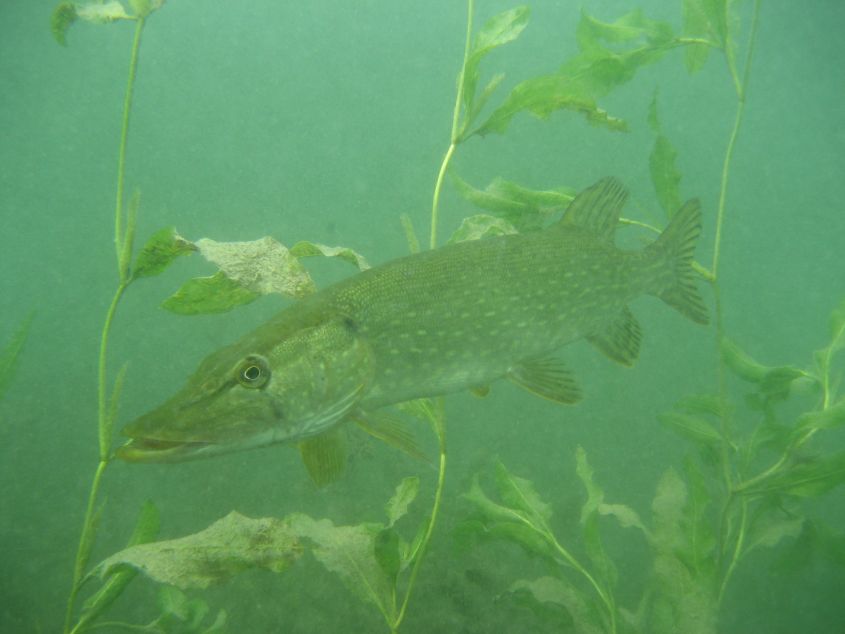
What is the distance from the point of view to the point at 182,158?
1889 cm

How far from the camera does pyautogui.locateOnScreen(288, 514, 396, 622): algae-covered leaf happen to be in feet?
7.63

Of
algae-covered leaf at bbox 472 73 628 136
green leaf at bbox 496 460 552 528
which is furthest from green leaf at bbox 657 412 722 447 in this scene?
algae-covered leaf at bbox 472 73 628 136

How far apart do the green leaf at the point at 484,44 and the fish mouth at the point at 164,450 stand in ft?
6.81

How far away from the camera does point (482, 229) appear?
10.3 ft

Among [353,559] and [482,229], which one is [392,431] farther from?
[482,229]

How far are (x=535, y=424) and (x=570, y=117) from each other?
14.3 meters

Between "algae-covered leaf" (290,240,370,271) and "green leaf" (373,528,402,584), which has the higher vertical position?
"algae-covered leaf" (290,240,370,271)

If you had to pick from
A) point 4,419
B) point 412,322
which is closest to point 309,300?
point 412,322

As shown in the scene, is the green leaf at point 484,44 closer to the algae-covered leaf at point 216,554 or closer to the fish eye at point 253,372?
the fish eye at point 253,372

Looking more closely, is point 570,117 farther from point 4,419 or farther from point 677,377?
point 4,419

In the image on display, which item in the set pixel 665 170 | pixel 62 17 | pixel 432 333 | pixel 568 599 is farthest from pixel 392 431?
pixel 62 17

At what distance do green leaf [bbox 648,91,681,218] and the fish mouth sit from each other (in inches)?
108

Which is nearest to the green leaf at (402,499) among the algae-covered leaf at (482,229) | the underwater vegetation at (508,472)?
the underwater vegetation at (508,472)

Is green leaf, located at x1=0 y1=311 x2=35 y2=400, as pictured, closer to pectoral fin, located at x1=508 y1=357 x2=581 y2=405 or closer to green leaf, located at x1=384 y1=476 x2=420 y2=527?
green leaf, located at x1=384 y1=476 x2=420 y2=527
